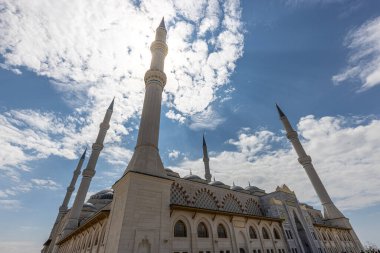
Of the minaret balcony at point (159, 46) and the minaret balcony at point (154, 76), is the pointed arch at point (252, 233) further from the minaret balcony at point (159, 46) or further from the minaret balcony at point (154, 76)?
the minaret balcony at point (159, 46)

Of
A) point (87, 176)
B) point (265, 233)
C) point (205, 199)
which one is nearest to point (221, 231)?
point (205, 199)

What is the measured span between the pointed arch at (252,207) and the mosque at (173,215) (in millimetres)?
115

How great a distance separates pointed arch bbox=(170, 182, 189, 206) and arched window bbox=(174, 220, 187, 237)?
290cm

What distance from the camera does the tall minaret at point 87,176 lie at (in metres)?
26.3

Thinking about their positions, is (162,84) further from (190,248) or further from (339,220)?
(339,220)

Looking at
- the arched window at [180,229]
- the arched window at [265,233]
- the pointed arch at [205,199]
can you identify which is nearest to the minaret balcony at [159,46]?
the pointed arch at [205,199]

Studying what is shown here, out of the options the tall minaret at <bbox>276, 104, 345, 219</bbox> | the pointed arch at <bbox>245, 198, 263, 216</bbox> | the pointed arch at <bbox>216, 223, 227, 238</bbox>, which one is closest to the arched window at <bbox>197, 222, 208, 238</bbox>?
the pointed arch at <bbox>216, 223, 227, 238</bbox>

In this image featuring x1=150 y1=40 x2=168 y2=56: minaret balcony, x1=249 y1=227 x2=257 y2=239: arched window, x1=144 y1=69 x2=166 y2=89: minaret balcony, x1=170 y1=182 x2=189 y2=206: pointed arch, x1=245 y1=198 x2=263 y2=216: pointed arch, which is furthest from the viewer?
x1=245 y1=198 x2=263 y2=216: pointed arch

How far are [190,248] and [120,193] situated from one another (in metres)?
6.21

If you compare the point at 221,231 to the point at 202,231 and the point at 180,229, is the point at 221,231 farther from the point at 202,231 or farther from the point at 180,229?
the point at 180,229

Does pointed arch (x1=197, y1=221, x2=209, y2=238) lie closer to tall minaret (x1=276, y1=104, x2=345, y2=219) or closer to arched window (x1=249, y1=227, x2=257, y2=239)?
arched window (x1=249, y1=227, x2=257, y2=239)

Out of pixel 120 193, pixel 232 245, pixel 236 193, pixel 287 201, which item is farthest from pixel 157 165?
pixel 287 201

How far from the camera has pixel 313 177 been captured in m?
33.3

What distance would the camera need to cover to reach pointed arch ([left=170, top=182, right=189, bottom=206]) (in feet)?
57.4
